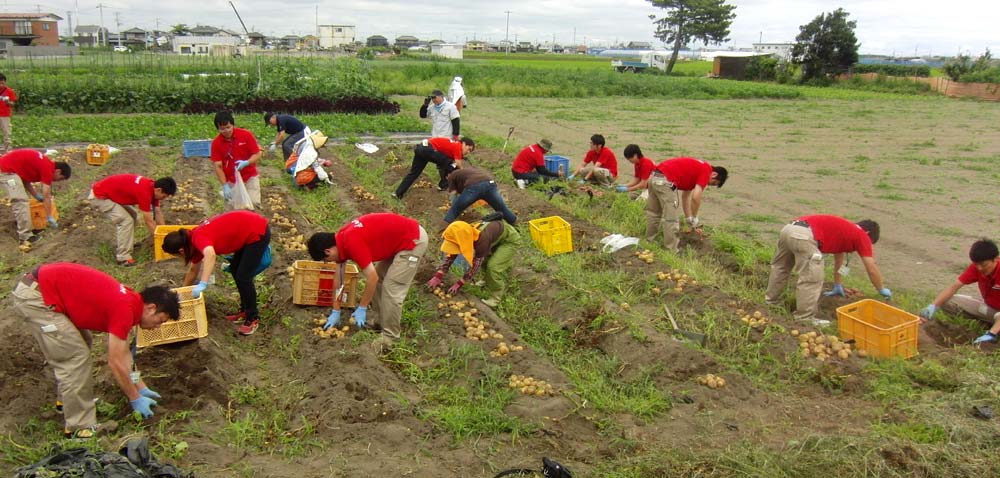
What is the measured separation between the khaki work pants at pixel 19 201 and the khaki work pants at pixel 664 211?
7809mm

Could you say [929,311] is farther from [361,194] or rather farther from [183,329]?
[361,194]

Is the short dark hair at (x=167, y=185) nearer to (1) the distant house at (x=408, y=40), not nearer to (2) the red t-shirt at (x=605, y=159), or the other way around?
(2) the red t-shirt at (x=605, y=159)

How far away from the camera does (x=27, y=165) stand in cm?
858

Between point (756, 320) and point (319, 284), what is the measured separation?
166 inches

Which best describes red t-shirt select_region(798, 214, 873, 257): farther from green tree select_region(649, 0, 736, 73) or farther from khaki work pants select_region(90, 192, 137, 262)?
green tree select_region(649, 0, 736, 73)

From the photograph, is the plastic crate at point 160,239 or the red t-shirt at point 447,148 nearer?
the plastic crate at point 160,239

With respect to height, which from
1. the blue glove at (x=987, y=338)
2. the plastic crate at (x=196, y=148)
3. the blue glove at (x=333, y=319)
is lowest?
the blue glove at (x=987, y=338)

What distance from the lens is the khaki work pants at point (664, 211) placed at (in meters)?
8.88

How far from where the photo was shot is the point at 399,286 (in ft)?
20.5

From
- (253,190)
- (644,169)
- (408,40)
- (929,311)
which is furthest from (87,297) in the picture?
(408,40)

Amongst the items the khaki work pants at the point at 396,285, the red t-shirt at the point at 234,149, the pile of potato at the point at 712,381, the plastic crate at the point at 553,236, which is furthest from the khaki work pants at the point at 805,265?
the red t-shirt at the point at 234,149

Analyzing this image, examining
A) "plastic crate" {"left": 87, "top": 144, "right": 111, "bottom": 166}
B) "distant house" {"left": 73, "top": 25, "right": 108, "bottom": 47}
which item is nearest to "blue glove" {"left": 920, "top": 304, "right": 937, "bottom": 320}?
"plastic crate" {"left": 87, "top": 144, "right": 111, "bottom": 166}

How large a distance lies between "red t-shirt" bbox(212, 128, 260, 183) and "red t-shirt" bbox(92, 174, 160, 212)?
4.41 ft

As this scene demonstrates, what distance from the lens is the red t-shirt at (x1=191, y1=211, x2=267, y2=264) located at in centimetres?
580
